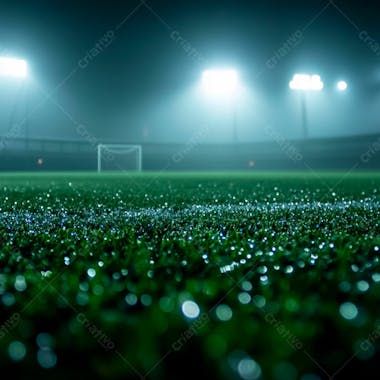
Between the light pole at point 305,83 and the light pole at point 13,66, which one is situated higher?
the light pole at point 13,66

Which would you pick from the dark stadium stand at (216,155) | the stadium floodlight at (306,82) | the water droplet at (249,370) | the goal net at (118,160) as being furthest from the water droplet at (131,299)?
the stadium floodlight at (306,82)

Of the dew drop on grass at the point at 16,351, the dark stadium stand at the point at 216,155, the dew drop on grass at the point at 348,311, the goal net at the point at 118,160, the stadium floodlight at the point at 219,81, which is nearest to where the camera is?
the dew drop on grass at the point at 16,351

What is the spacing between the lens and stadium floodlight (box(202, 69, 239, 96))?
3125 centimetres

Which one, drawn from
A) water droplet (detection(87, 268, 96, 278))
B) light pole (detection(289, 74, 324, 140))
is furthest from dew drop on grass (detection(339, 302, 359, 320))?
light pole (detection(289, 74, 324, 140))

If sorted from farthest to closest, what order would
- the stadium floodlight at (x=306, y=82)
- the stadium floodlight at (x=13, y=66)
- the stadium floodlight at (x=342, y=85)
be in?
the stadium floodlight at (x=342, y=85), the stadium floodlight at (x=306, y=82), the stadium floodlight at (x=13, y=66)

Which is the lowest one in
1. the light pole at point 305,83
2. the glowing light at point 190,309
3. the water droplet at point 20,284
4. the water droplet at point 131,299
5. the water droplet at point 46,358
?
the water droplet at point 46,358

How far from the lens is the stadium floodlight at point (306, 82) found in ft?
102

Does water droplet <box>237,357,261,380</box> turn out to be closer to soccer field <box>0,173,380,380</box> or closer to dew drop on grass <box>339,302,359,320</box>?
soccer field <box>0,173,380,380</box>

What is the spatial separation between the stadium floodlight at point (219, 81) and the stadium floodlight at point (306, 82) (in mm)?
4174

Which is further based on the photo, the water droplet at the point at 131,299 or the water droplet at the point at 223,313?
the water droplet at the point at 131,299

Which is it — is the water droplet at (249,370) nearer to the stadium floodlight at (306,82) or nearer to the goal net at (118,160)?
the goal net at (118,160)

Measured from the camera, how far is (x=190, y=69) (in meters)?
32.2

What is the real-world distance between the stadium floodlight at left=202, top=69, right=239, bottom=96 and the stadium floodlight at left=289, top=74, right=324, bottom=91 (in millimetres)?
4174

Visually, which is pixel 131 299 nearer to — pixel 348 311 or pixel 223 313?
pixel 223 313
